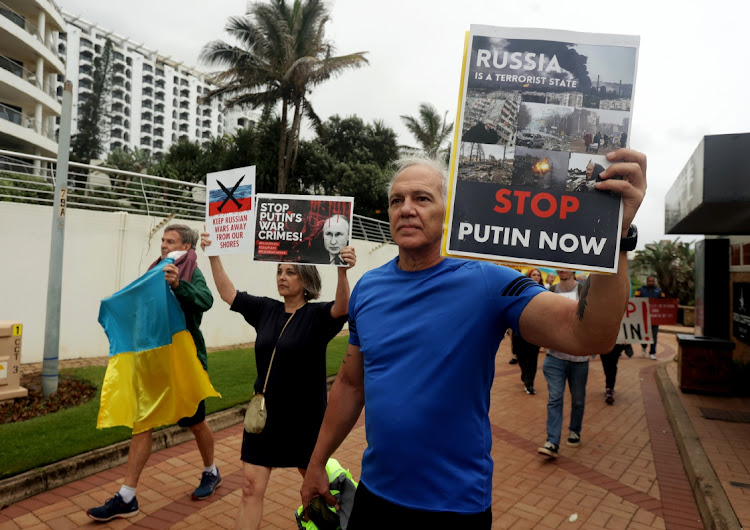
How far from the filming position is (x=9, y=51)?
33.3m

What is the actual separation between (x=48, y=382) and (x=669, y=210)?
960cm

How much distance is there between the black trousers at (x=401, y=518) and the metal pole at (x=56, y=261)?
→ 595 cm

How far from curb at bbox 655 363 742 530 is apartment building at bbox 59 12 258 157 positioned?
269 ft

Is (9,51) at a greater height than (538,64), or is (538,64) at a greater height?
(9,51)

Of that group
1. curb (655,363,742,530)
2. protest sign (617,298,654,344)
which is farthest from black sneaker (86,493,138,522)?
protest sign (617,298,654,344)

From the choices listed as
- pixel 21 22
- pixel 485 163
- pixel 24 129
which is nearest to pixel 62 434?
pixel 485 163

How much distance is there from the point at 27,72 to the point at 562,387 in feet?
130

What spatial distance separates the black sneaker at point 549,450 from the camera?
18.2 ft

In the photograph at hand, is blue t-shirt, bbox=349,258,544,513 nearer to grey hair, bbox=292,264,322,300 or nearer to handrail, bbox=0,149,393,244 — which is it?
grey hair, bbox=292,264,322,300

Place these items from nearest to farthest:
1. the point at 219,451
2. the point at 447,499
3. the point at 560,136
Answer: the point at 560,136
the point at 447,499
the point at 219,451

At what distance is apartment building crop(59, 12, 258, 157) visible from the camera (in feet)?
285

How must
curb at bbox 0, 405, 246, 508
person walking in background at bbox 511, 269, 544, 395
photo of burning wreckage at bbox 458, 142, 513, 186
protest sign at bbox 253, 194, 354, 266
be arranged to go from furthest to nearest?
1. person walking in background at bbox 511, 269, 544, 395
2. curb at bbox 0, 405, 246, 508
3. protest sign at bbox 253, 194, 354, 266
4. photo of burning wreckage at bbox 458, 142, 513, 186

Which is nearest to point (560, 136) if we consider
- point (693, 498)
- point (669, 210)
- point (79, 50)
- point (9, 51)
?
point (693, 498)

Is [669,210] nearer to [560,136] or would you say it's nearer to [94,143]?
[560,136]
